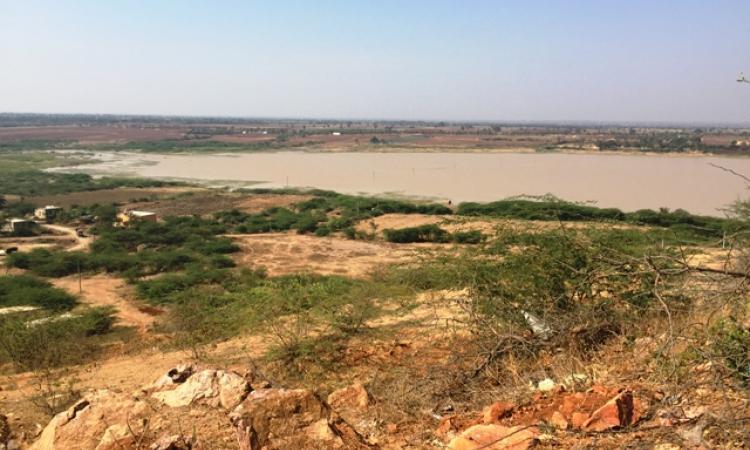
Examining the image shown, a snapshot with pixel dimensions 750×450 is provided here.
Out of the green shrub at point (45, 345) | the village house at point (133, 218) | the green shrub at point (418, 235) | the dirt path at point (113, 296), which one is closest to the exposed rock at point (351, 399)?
the green shrub at point (45, 345)

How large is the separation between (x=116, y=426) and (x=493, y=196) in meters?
40.4

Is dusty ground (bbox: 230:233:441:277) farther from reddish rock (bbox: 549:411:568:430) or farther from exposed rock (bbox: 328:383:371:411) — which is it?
reddish rock (bbox: 549:411:568:430)

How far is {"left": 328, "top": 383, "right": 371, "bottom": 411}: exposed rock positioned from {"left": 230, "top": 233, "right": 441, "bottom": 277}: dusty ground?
43.8 ft

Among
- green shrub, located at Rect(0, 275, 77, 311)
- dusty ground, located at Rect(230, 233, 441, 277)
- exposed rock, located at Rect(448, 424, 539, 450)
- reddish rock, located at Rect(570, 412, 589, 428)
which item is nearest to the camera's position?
exposed rock, located at Rect(448, 424, 539, 450)

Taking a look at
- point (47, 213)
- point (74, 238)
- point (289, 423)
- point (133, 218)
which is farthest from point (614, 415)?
point (47, 213)

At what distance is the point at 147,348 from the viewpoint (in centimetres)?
1136

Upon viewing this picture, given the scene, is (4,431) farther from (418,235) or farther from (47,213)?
(47,213)

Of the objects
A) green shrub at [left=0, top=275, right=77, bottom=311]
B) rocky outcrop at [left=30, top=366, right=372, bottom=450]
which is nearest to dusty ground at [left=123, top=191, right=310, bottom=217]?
green shrub at [left=0, top=275, right=77, bottom=311]

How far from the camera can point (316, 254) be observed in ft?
79.2

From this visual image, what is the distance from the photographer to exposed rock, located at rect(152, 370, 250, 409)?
17.4 feet

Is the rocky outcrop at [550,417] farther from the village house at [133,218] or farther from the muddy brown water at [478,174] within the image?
the muddy brown water at [478,174]

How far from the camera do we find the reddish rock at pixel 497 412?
417 cm

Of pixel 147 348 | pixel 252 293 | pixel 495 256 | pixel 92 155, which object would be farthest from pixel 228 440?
pixel 92 155

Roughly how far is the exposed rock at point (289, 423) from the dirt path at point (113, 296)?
9.77 metres
